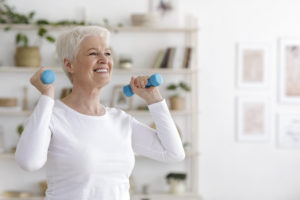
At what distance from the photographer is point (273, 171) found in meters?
4.66

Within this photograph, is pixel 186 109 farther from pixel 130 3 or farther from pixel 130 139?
pixel 130 139

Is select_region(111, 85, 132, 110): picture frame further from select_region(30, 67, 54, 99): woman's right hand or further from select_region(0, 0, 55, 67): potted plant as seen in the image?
select_region(30, 67, 54, 99): woman's right hand

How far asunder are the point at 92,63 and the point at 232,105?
3147 mm

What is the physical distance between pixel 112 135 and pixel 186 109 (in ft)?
9.79

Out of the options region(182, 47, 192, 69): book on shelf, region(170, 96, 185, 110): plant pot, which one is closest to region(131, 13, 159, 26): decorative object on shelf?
region(182, 47, 192, 69): book on shelf

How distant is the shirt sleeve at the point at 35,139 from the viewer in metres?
1.40

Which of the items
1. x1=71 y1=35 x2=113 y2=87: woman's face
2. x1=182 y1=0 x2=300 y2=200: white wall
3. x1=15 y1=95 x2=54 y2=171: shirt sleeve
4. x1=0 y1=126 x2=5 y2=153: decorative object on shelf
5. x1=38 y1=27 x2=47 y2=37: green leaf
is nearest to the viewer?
x1=15 y1=95 x2=54 y2=171: shirt sleeve

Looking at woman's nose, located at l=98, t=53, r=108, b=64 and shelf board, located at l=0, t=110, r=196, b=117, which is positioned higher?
woman's nose, located at l=98, t=53, r=108, b=64

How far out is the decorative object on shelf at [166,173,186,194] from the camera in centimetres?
434

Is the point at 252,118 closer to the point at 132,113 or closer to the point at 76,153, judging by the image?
the point at 132,113

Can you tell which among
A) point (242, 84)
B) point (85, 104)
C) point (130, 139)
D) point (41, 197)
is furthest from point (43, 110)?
point (242, 84)

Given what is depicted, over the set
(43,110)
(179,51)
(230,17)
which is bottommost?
(43,110)

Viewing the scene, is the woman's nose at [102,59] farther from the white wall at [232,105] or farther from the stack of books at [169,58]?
the white wall at [232,105]

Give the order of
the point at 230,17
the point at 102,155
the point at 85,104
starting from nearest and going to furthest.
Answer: the point at 102,155 < the point at 85,104 < the point at 230,17
